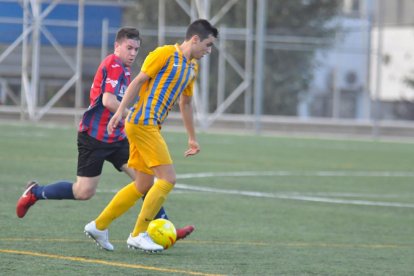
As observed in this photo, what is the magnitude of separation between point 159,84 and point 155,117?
0.86ft

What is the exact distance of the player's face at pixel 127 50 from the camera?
9.23 meters

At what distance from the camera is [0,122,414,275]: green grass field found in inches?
328

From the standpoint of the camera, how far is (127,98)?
8.54 metres

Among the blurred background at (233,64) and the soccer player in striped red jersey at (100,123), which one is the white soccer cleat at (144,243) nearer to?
the soccer player in striped red jersey at (100,123)

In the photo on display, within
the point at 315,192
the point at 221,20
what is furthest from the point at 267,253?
the point at 221,20

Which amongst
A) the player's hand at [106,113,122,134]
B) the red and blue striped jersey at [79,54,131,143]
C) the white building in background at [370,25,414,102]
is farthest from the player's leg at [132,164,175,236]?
the white building in background at [370,25,414,102]

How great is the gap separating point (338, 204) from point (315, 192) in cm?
142

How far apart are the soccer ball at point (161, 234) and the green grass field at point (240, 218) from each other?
0.42ft

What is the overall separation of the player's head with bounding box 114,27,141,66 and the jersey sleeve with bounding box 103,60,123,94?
100 mm

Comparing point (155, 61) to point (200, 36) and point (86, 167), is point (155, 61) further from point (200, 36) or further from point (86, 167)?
point (86, 167)

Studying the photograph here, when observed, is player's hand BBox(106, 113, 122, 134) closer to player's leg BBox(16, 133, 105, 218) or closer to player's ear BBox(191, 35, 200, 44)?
player's leg BBox(16, 133, 105, 218)

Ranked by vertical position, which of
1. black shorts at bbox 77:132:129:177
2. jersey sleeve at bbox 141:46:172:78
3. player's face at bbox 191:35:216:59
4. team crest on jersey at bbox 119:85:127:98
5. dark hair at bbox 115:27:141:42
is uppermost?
dark hair at bbox 115:27:141:42

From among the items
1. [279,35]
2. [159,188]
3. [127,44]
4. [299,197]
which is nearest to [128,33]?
[127,44]

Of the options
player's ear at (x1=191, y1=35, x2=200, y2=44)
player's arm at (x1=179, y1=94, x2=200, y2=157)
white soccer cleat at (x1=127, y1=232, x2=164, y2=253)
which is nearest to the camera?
white soccer cleat at (x1=127, y1=232, x2=164, y2=253)
